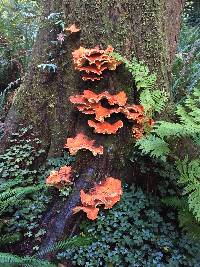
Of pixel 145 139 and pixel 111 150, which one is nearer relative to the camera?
pixel 145 139

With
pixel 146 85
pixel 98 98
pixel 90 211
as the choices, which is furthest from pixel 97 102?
pixel 90 211

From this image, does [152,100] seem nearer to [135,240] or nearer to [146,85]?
[146,85]

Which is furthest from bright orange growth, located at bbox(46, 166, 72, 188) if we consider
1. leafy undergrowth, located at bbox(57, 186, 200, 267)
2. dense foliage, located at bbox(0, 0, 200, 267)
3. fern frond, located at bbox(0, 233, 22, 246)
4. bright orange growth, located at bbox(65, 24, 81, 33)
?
bright orange growth, located at bbox(65, 24, 81, 33)

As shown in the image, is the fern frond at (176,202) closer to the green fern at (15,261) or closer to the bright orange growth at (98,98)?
the bright orange growth at (98,98)

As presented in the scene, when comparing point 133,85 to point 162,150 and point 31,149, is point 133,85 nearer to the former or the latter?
point 162,150

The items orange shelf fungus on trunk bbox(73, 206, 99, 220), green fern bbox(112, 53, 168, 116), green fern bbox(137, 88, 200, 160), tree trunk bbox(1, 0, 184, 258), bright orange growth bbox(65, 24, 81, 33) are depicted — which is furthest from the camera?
bright orange growth bbox(65, 24, 81, 33)

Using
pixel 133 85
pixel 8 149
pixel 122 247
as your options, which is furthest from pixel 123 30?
pixel 122 247

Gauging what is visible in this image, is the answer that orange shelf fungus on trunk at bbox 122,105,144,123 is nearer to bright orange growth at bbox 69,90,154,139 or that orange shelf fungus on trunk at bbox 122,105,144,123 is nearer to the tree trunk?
bright orange growth at bbox 69,90,154,139
